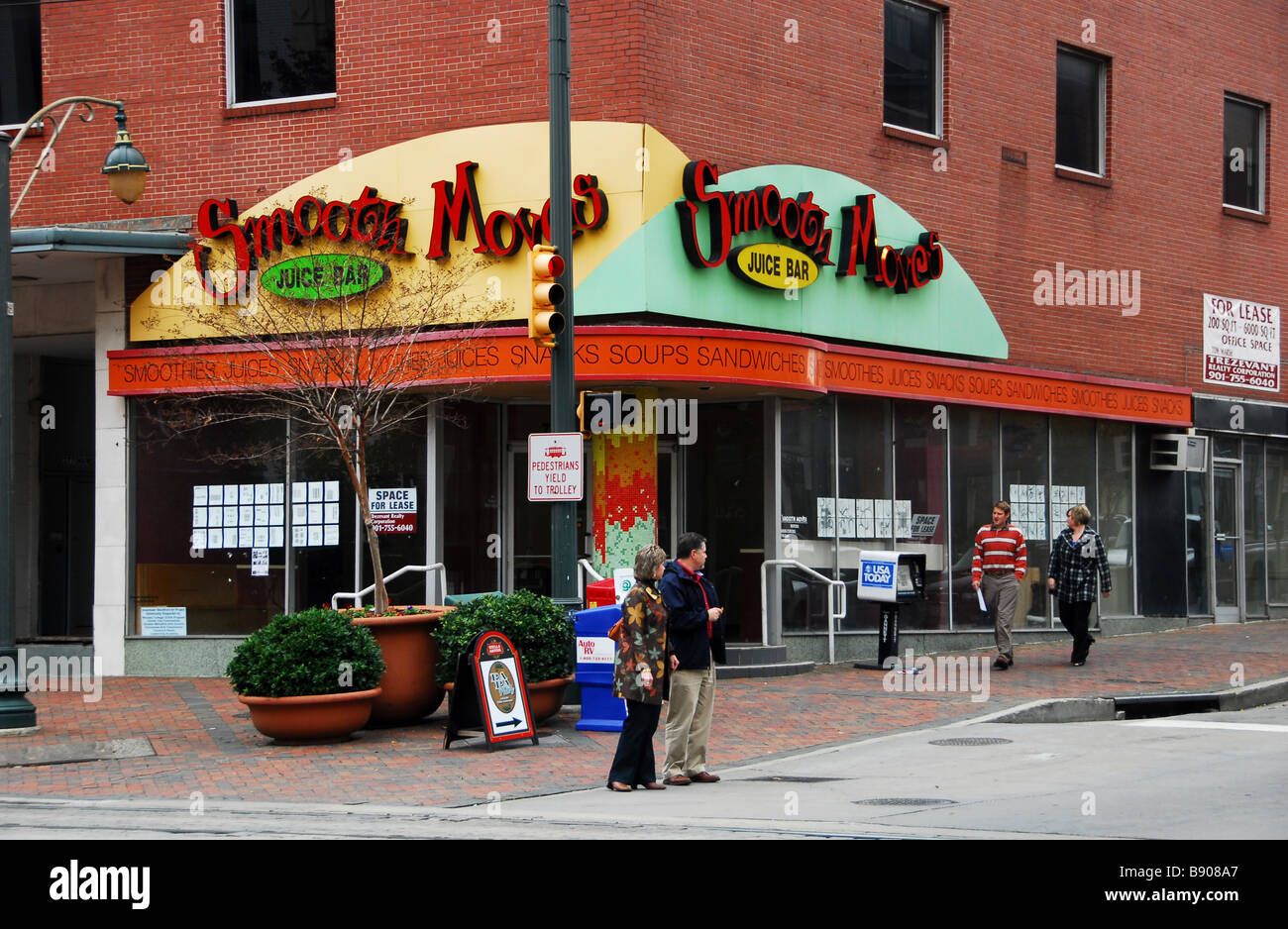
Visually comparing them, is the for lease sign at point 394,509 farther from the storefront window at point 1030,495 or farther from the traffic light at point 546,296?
the storefront window at point 1030,495

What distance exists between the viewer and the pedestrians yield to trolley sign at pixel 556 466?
1352 centimetres

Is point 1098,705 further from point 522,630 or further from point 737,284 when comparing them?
point 737,284

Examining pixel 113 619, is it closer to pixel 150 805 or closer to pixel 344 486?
pixel 344 486

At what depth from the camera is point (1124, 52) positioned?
2270 cm

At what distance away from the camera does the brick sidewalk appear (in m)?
11.3

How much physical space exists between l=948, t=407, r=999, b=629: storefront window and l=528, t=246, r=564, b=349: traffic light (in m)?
8.29

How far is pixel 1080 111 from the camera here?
22422 millimetres

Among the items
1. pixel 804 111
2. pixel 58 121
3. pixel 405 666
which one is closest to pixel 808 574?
pixel 804 111

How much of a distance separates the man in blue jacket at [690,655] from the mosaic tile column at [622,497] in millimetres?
6002

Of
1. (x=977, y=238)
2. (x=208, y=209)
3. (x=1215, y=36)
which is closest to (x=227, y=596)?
(x=208, y=209)

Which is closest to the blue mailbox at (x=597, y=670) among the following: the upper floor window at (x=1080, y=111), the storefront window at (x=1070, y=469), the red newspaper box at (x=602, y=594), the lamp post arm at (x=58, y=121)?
the red newspaper box at (x=602, y=594)

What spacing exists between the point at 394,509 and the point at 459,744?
545cm

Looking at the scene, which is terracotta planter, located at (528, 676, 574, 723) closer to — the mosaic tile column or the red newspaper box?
the red newspaper box

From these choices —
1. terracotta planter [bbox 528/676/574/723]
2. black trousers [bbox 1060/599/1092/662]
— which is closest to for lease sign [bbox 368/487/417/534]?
terracotta planter [bbox 528/676/574/723]
